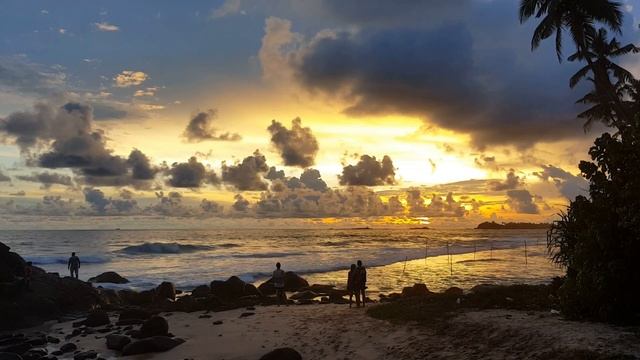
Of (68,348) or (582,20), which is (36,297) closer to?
(68,348)

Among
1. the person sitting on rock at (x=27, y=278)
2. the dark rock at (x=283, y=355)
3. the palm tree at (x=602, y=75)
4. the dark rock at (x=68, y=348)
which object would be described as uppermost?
the palm tree at (x=602, y=75)

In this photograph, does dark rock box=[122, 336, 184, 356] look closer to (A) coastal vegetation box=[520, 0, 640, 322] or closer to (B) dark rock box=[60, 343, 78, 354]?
(B) dark rock box=[60, 343, 78, 354]

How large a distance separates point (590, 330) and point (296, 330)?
33.8ft

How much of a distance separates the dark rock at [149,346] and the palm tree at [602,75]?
27.4 metres

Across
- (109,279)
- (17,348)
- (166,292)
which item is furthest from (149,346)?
(109,279)

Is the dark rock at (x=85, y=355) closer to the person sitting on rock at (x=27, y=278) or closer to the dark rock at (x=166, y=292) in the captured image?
the person sitting on rock at (x=27, y=278)

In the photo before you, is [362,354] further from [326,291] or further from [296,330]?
[326,291]

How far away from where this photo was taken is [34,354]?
17.5 m

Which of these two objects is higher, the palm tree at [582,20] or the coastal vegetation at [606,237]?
the palm tree at [582,20]

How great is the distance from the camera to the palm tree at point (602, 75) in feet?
102

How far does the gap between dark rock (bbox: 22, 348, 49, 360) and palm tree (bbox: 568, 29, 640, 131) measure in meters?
31.2

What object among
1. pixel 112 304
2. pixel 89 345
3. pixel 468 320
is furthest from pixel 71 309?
pixel 468 320

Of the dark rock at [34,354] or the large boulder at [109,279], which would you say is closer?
the dark rock at [34,354]

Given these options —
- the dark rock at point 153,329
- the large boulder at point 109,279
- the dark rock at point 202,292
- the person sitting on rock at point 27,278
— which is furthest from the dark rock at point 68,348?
the large boulder at point 109,279
